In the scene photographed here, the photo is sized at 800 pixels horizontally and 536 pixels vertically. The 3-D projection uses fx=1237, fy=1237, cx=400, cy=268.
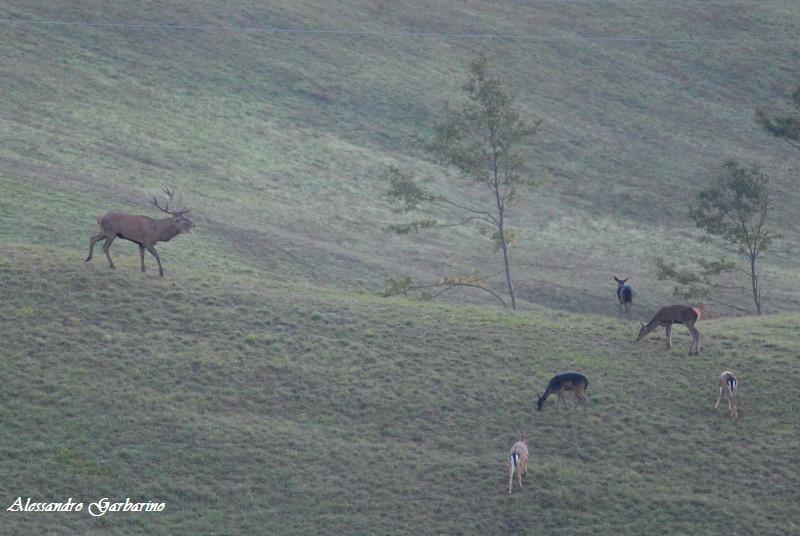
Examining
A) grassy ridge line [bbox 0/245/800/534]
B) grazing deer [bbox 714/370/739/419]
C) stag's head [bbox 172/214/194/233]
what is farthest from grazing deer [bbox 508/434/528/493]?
stag's head [bbox 172/214/194/233]

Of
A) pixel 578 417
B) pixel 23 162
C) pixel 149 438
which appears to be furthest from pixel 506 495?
pixel 23 162

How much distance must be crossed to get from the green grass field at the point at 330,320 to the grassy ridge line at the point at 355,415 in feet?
0.20

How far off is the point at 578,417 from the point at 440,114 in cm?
3957

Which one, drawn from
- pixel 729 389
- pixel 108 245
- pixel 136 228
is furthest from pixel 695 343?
pixel 108 245

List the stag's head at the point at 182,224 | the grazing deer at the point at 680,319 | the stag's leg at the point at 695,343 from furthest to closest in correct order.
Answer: the stag's head at the point at 182,224, the stag's leg at the point at 695,343, the grazing deer at the point at 680,319

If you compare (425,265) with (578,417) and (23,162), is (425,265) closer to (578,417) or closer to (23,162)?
(23,162)

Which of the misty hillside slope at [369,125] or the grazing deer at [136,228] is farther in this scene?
the misty hillside slope at [369,125]

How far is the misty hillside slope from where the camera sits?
43.9m

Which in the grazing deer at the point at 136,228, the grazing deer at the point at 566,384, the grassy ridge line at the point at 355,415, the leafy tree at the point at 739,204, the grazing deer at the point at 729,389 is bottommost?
the grassy ridge line at the point at 355,415

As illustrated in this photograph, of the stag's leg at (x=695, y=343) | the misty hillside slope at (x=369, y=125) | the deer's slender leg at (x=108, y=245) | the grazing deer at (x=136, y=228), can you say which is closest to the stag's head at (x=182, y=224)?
the grazing deer at (x=136, y=228)

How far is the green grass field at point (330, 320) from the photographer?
2166cm

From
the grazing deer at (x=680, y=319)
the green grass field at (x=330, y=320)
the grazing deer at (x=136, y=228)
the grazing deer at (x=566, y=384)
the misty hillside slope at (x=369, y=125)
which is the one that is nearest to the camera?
the green grass field at (x=330, y=320)

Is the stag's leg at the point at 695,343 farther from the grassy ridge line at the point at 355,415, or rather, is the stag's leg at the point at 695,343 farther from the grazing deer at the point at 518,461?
the grazing deer at the point at 518,461

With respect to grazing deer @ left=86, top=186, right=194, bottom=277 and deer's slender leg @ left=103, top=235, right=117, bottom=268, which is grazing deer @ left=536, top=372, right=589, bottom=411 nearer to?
grazing deer @ left=86, top=186, right=194, bottom=277
